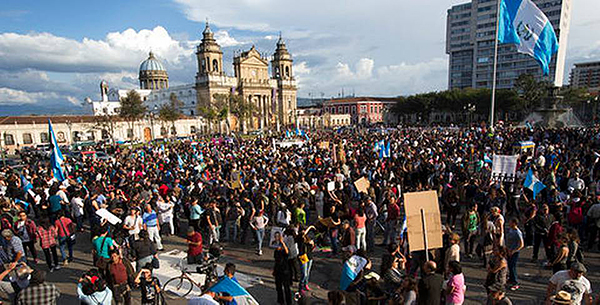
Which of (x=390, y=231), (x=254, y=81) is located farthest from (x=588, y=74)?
(x=390, y=231)

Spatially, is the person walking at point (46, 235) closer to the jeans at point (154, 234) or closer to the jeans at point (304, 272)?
the jeans at point (154, 234)

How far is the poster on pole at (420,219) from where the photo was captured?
5883 mm

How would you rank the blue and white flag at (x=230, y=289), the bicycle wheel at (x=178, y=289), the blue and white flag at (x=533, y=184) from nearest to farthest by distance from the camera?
the blue and white flag at (x=230, y=289) < the bicycle wheel at (x=178, y=289) < the blue and white flag at (x=533, y=184)

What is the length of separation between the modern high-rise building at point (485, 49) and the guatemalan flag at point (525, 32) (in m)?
79.7

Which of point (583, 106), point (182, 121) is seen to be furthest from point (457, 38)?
point (182, 121)

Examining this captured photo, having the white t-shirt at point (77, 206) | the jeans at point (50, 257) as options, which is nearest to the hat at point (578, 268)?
the jeans at point (50, 257)

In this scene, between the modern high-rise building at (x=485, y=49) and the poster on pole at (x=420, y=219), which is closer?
the poster on pole at (x=420, y=219)

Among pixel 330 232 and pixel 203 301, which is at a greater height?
pixel 203 301

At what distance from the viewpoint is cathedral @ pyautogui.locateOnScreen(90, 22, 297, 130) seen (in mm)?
82375

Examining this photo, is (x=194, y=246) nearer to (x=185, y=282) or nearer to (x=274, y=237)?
(x=185, y=282)

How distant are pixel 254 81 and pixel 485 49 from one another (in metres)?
66.2

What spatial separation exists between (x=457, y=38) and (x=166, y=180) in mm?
111903

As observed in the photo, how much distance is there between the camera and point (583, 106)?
2486 inches

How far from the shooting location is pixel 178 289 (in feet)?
22.8
